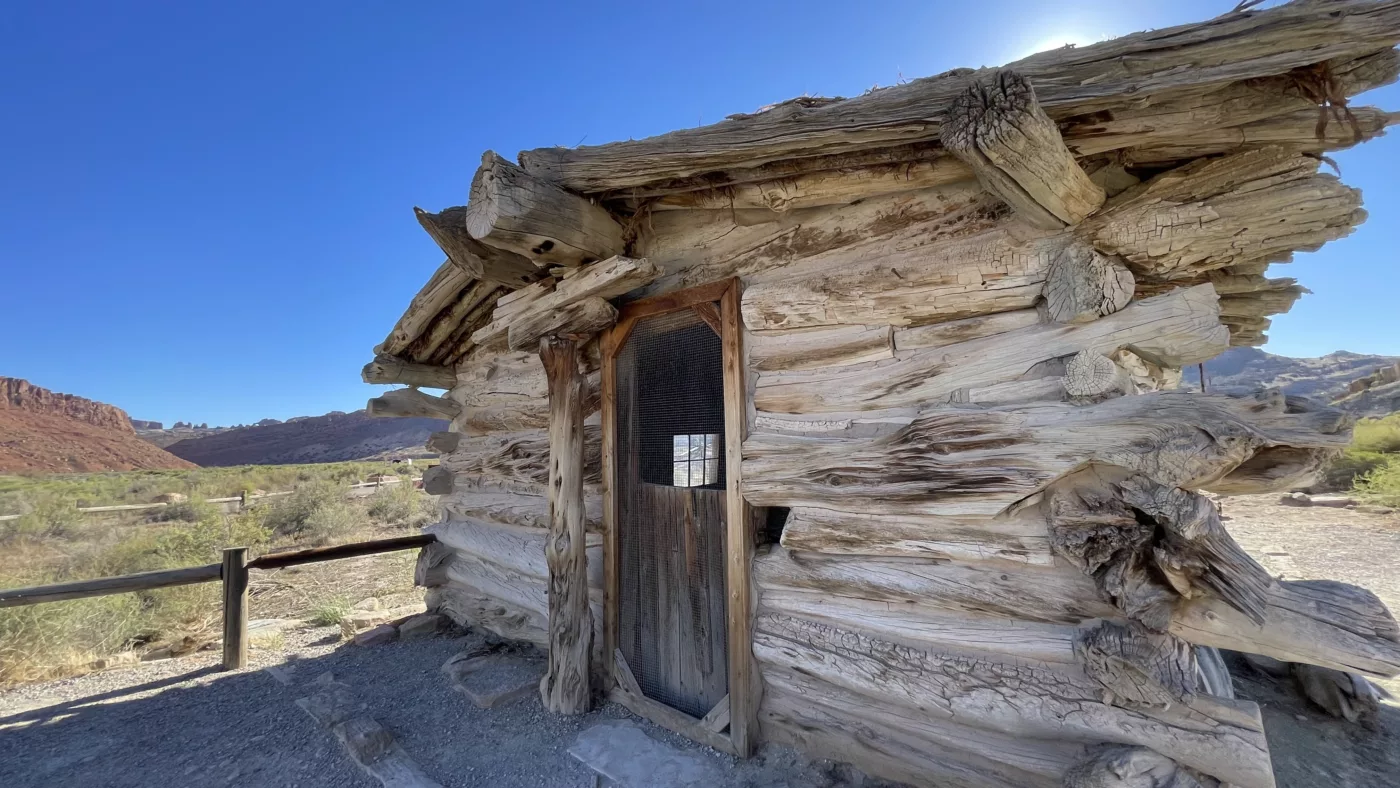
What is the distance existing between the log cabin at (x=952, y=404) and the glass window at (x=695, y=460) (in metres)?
0.04

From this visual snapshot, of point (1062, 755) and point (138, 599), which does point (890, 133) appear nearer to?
point (1062, 755)

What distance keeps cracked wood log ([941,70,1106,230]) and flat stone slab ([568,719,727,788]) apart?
3037 millimetres

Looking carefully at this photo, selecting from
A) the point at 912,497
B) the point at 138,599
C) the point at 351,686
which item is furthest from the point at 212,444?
the point at 912,497

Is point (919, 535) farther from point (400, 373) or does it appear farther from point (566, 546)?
point (400, 373)

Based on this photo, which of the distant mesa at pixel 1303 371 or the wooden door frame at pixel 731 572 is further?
the distant mesa at pixel 1303 371

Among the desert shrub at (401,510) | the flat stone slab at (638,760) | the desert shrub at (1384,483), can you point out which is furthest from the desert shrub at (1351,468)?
the desert shrub at (401,510)

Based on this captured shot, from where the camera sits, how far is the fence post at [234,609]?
16.6 feet

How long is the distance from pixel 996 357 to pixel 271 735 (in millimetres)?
4876

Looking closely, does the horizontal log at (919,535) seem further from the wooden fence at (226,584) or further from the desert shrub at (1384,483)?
the desert shrub at (1384,483)

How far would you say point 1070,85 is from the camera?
2.00m

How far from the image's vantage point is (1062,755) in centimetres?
221

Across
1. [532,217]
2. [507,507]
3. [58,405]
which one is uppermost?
[58,405]

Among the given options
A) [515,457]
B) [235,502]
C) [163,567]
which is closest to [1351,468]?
[515,457]

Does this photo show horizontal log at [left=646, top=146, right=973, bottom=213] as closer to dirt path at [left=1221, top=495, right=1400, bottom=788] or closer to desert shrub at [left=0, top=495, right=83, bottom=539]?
dirt path at [left=1221, top=495, right=1400, bottom=788]
